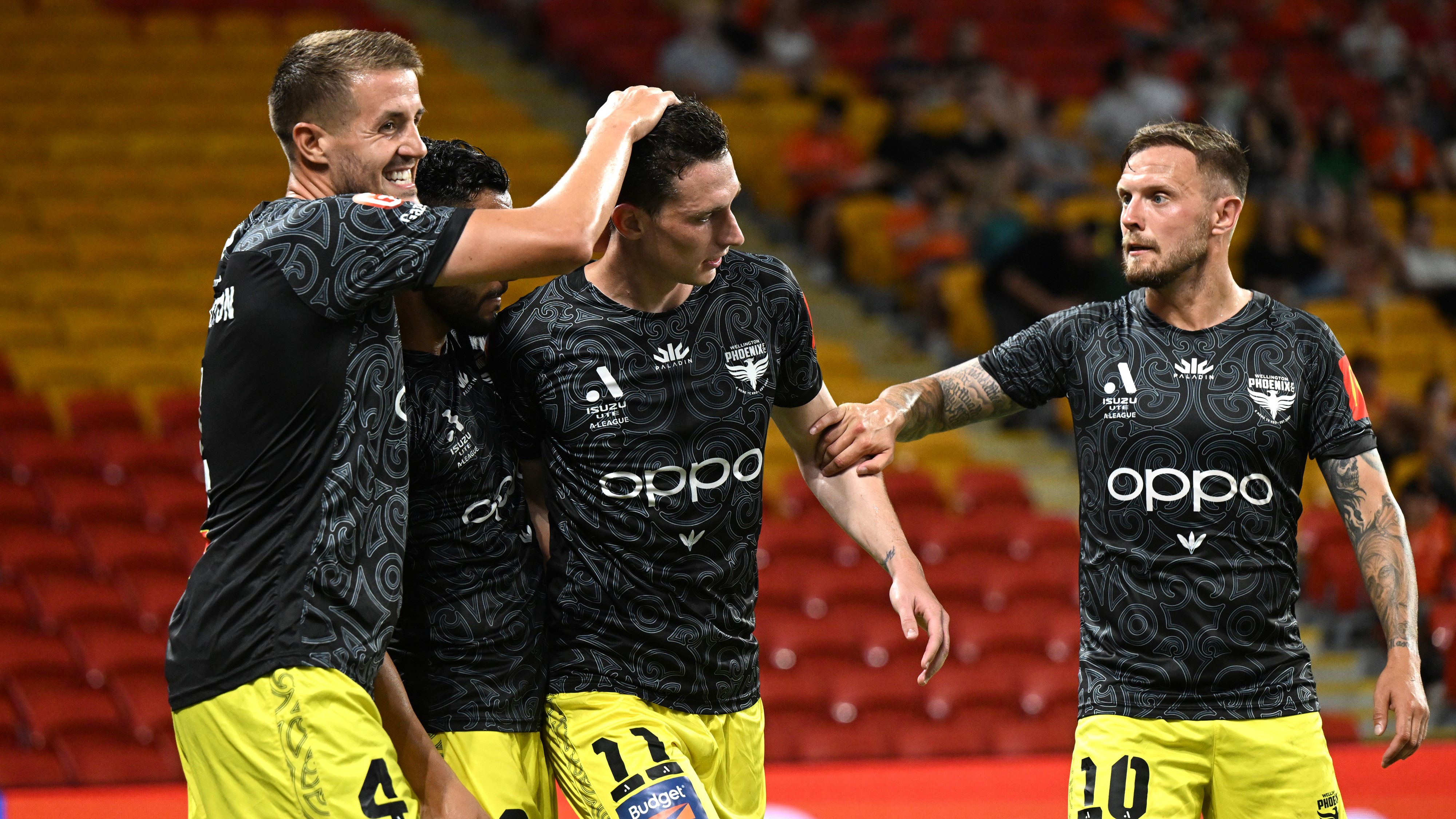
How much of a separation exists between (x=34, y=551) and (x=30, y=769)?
4.04 feet

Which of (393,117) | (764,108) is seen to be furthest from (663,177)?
(764,108)

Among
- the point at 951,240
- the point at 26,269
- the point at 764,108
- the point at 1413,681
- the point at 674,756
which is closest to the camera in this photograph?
the point at 674,756

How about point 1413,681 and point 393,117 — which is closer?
point 393,117

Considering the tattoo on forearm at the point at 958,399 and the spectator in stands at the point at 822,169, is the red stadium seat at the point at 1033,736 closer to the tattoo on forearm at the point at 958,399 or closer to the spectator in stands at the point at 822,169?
the tattoo on forearm at the point at 958,399

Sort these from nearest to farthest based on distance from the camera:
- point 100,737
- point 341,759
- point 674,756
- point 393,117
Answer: point 341,759, point 393,117, point 674,756, point 100,737

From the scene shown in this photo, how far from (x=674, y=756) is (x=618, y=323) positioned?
0.98 metres

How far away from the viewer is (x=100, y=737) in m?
6.45

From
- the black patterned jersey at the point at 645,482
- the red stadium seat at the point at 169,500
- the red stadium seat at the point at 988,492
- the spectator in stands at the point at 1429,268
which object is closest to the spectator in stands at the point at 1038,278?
the red stadium seat at the point at 988,492

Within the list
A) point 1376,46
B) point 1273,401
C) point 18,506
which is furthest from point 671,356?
point 1376,46

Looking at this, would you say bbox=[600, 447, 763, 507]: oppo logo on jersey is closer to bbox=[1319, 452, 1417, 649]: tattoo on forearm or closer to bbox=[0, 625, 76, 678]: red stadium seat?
bbox=[1319, 452, 1417, 649]: tattoo on forearm

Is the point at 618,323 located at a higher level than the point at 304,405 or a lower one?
higher

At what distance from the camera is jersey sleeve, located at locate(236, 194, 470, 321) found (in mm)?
2654

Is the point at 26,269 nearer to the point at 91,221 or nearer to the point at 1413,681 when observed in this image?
the point at 91,221

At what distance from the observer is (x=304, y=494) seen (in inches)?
105
